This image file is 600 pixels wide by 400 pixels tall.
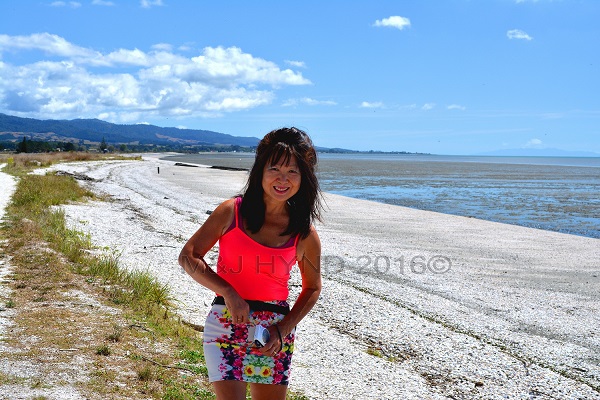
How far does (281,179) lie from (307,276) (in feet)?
1.41

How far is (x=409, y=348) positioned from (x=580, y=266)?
8.49 m

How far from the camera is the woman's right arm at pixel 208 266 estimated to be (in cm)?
243

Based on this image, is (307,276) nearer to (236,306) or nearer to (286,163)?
(236,306)

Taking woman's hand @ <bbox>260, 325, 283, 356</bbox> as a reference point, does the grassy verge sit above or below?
below

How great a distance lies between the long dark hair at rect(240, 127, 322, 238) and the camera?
257 centimetres

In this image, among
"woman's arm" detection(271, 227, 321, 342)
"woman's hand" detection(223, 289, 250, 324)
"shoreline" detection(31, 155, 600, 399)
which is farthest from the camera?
"shoreline" detection(31, 155, 600, 399)

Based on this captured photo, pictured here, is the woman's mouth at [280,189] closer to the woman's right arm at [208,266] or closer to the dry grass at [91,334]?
the woman's right arm at [208,266]

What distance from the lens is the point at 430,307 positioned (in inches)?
375

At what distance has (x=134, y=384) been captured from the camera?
4.52 metres

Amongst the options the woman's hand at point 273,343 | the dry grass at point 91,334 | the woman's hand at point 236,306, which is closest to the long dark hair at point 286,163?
the woman's hand at point 236,306

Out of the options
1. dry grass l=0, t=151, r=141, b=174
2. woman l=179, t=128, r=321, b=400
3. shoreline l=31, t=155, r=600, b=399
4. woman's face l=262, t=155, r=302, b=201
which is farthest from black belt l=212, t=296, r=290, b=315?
dry grass l=0, t=151, r=141, b=174

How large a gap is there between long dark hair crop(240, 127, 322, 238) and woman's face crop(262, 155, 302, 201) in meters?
0.02

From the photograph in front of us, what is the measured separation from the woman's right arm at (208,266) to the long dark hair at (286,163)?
9 cm

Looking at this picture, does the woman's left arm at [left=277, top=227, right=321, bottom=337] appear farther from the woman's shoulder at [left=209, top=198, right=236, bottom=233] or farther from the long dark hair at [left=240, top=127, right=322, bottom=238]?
the woman's shoulder at [left=209, top=198, right=236, bottom=233]
